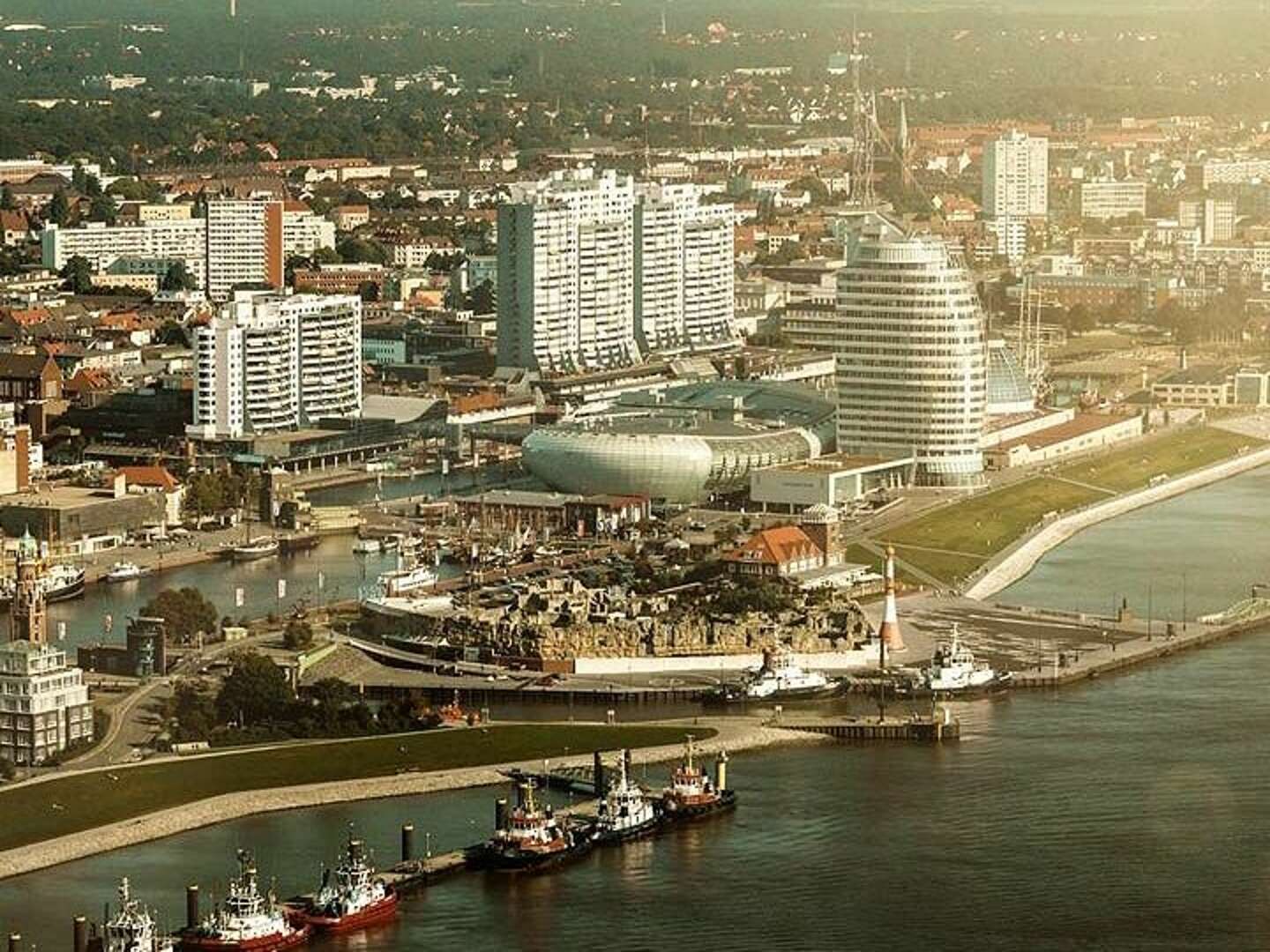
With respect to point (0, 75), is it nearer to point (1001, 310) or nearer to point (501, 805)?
point (1001, 310)

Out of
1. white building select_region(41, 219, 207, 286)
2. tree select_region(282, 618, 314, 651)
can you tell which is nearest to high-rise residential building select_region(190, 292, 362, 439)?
tree select_region(282, 618, 314, 651)

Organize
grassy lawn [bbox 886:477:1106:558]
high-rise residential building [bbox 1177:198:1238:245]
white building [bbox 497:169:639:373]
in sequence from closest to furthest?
grassy lawn [bbox 886:477:1106:558] → white building [bbox 497:169:639:373] → high-rise residential building [bbox 1177:198:1238:245]

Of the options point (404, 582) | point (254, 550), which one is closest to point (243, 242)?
point (254, 550)

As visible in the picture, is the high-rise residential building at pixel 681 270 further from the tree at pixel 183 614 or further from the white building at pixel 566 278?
the tree at pixel 183 614

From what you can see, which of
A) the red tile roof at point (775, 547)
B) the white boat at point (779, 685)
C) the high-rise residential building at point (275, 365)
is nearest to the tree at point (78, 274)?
the high-rise residential building at point (275, 365)

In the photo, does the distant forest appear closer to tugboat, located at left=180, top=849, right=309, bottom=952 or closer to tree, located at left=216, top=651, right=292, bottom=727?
tree, located at left=216, top=651, right=292, bottom=727
